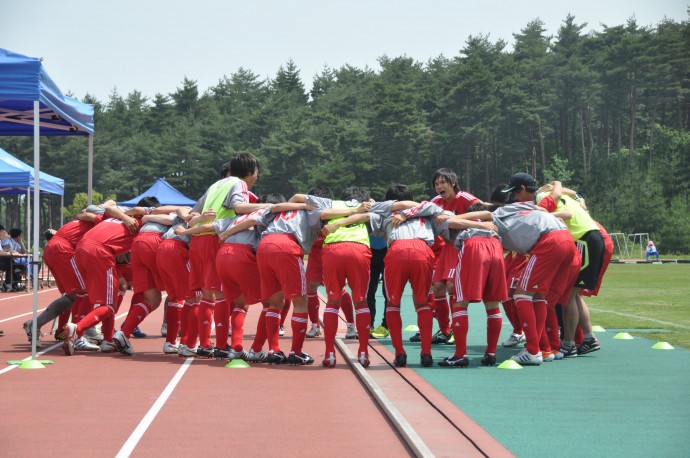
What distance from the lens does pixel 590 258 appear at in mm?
11117

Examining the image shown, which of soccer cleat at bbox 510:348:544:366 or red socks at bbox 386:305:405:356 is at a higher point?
red socks at bbox 386:305:405:356

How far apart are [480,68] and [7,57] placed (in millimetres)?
79141

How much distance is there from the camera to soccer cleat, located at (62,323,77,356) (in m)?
11.0

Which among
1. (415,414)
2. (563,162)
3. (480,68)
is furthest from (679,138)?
(415,414)

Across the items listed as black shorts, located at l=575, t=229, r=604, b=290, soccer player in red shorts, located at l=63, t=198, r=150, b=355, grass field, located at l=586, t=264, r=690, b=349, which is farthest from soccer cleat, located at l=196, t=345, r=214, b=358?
grass field, located at l=586, t=264, r=690, b=349

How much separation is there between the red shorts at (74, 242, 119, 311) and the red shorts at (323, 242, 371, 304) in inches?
121

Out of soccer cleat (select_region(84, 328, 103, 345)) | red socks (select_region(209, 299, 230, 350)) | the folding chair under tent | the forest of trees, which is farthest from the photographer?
the forest of trees

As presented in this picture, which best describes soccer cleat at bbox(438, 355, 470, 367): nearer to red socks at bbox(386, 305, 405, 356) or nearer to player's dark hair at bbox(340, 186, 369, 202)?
red socks at bbox(386, 305, 405, 356)

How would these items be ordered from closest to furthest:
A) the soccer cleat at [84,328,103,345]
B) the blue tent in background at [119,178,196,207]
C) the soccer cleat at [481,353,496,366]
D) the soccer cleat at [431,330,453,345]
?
the soccer cleat at [481,353,496,366], the soccer cleat at [84,328,103,345], the soccer cleat at [431,330,453,345], the blue tent in background at [119,178,196,207]

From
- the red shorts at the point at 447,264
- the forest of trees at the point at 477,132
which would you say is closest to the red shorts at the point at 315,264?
the red shorts at the point at 447,264

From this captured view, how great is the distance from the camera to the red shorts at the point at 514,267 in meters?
10.7

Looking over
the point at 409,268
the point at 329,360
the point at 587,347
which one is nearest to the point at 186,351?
the point at 329,360

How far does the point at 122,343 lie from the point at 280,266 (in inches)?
99.7

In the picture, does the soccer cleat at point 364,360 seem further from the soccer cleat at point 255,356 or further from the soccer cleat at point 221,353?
the soccer cleat at point 221,353
